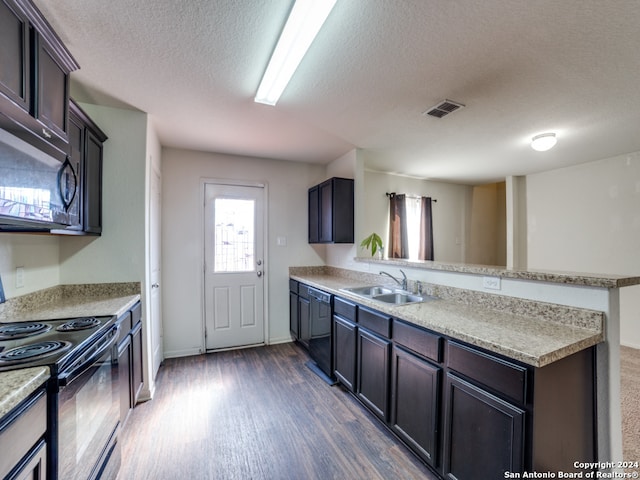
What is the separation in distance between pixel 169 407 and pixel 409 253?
3.90 m

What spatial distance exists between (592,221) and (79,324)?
18.5 feet

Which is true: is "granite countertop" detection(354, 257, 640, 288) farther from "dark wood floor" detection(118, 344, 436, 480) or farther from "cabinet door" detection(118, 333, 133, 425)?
"cabinet door" detection(118, 333, 133, 425)

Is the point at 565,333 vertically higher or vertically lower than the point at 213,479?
higher

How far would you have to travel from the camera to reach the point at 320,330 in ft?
9.29

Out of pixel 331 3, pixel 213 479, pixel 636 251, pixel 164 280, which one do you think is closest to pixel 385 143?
pixel 331 3

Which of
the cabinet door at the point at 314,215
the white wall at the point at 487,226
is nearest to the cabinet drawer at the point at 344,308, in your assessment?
the cabinet door at the point at 314,215

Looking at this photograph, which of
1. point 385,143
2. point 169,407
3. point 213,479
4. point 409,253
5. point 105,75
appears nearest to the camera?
point 213,479

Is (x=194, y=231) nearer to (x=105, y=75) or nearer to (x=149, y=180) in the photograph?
(x=149, y=180)

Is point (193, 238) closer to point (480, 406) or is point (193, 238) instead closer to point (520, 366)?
point (480, 406)

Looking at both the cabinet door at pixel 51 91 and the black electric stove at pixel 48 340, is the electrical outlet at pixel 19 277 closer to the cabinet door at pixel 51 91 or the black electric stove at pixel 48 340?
Result: the black electric stove at pixel 48 340

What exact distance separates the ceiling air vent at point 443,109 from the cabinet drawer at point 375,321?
5.59 ft

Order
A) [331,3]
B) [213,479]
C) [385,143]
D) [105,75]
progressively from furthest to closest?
[385,143] < [105,75] < [213,479] < [331,3]

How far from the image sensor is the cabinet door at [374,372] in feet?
6.30

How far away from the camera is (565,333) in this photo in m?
1.34
